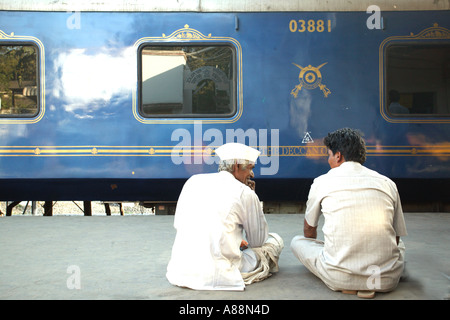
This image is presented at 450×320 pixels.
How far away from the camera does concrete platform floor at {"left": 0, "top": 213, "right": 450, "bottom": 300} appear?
3.25 metres

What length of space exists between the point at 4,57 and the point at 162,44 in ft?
7.07

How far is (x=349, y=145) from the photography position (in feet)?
10.5

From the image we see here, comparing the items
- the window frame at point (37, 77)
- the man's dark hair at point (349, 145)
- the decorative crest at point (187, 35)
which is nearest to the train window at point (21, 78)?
the window frame at point (37, 77)

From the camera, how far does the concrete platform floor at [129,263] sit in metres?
3.25

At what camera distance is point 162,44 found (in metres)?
6.07

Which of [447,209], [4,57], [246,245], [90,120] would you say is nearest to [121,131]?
[90,120]

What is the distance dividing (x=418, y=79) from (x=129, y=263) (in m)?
4.51

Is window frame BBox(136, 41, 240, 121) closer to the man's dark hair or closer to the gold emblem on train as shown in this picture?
the gold emblem on train

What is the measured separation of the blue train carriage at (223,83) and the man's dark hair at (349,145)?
2739mm

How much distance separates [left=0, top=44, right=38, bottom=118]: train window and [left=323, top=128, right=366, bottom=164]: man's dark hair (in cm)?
438

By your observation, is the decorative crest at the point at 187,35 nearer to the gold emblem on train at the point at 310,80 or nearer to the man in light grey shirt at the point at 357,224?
the gold emblem on train at the point at 310,80

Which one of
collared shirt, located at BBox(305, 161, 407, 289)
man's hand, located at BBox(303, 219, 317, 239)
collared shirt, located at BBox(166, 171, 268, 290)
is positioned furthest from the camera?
man's hand, located at BBox(303, 219, 317, 239)

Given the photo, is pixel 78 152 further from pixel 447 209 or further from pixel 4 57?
pixel 447 209

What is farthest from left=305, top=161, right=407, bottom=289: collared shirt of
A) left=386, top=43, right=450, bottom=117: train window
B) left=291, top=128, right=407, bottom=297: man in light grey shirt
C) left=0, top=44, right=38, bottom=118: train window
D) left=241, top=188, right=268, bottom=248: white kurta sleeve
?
left=0, top=44, right=38, bottom=118: train window
